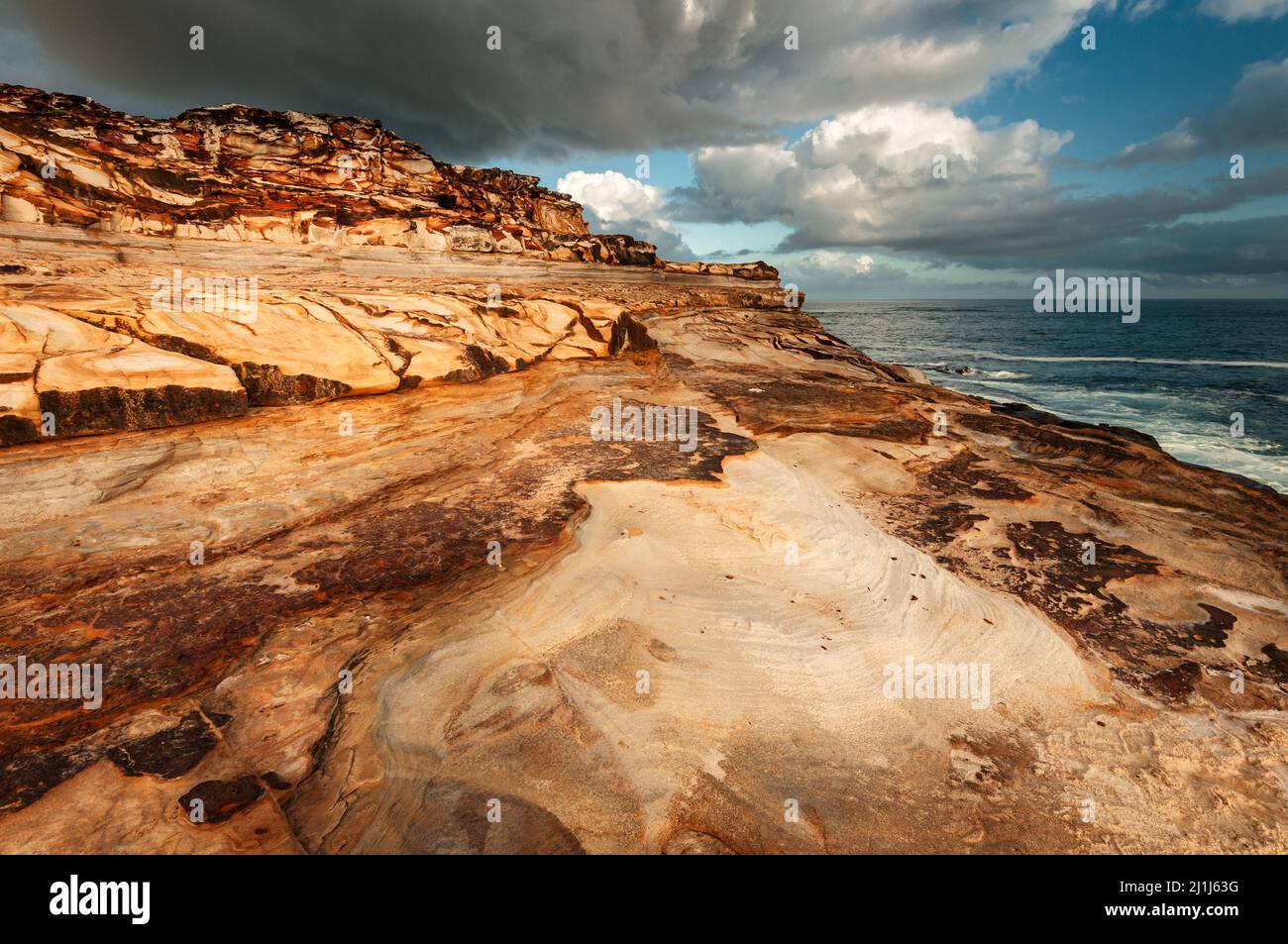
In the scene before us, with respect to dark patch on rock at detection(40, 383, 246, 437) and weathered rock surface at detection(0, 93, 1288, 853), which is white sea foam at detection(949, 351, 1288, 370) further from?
dark patch on rock at detection(40, 383, 246, 437)

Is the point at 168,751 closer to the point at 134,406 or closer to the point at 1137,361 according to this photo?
the point at 134,406

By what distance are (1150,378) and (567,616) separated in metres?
50.5

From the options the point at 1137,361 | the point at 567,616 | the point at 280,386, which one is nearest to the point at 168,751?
the point at 567,616

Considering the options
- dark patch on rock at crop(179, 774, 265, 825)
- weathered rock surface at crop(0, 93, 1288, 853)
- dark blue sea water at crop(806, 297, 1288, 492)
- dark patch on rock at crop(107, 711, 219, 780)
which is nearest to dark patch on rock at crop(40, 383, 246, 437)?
weathered rock surface at crop(0, 93, 1288, 853)

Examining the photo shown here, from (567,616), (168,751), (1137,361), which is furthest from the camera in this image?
(1137,361)

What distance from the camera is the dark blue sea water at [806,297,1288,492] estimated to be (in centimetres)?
2078

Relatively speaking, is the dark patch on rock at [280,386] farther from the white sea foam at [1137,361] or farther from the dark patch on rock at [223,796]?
the white sea foam at [1137,361]

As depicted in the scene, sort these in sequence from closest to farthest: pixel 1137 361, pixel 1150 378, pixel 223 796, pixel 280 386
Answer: pixel 223 796 < pixel 280 386 < pixel 1150 378 < pixel 1137 361

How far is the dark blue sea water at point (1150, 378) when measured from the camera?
20.8 metres

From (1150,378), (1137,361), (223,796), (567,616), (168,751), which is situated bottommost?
(223,796)

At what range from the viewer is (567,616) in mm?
5219
